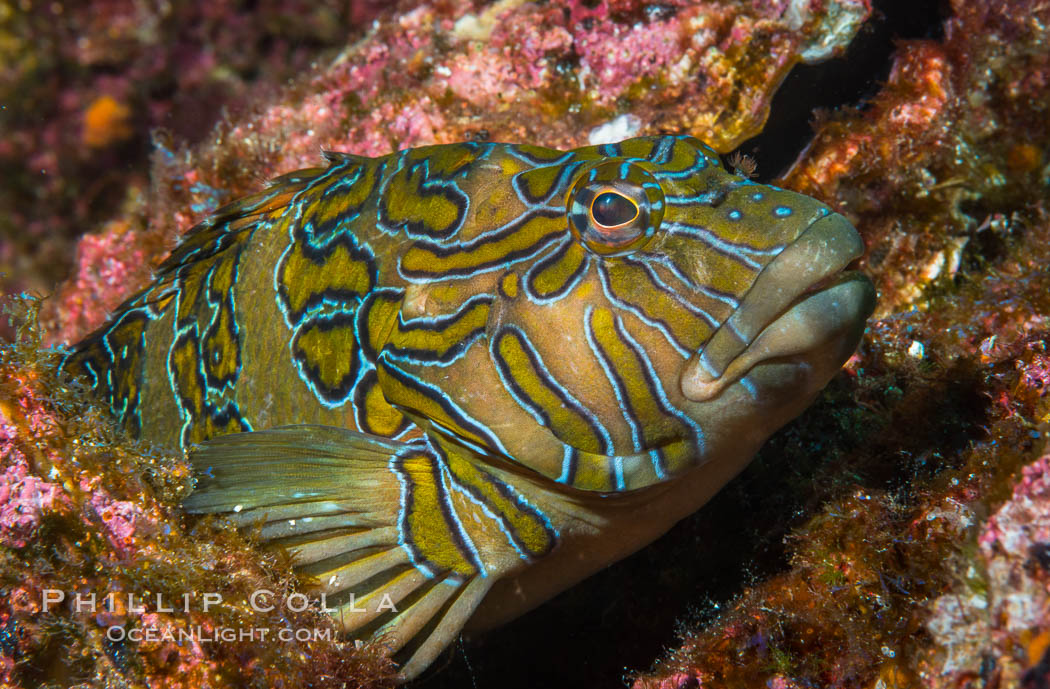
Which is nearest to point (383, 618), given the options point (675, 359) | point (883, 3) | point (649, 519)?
point (649, 519)

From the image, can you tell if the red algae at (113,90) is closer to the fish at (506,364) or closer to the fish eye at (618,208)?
the fish at (506,364)

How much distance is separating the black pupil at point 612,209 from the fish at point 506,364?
12mm

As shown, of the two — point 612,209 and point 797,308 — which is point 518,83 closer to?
point 612,209

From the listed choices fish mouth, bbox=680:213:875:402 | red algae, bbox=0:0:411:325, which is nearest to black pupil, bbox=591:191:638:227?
fish mouth, bbox=680:213:875:402

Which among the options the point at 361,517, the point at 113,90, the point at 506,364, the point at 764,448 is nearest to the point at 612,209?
the point at 506,364

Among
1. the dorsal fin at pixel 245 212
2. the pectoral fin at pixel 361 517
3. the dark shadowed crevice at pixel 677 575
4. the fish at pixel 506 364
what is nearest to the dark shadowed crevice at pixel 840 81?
the dark shadowed crevice at pixel 677 575

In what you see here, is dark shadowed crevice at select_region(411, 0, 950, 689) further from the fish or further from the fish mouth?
the fish mouth

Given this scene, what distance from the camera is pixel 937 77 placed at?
4.34 metres

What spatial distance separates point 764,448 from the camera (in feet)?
A: 12.6

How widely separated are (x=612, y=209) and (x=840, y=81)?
273 cm

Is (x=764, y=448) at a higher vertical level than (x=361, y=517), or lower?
lower

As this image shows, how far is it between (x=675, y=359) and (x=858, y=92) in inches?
120

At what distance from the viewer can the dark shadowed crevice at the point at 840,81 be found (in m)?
4.23

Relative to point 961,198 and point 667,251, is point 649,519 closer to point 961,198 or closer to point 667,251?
point 667,251
